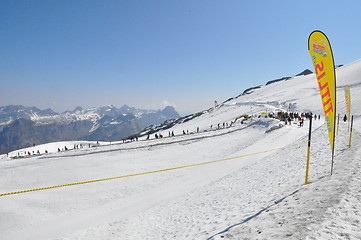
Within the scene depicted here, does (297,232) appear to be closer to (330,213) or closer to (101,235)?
(330,213)

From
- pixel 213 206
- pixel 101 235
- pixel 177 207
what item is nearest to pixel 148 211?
pixel 177 207

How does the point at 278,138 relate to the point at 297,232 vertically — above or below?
below

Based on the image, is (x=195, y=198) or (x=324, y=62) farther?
(x=195, y=198)

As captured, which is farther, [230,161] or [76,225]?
[230,161]

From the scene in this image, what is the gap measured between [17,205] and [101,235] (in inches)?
399

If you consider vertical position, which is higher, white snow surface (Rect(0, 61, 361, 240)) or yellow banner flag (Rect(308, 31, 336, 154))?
yellow banner flag (Rect(308, 31, 336, 154))

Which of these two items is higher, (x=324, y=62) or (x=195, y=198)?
(x=324, y=62)

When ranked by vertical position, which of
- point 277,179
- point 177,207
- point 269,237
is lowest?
point 177,207

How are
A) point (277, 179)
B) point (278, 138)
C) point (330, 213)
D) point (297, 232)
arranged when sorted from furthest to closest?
point (278, 138)
point (277, 179)
point (330, 213)
point (297, 232)

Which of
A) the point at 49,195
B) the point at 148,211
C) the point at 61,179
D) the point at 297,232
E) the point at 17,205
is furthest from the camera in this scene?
the point at 61,179

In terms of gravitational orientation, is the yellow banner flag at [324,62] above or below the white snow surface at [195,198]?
above

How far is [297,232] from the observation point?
15.1 feet

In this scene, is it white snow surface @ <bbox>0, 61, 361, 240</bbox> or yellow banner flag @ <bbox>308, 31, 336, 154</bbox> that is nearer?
white snow surface @ <bbox>0, 61, 361, 240</bbox>

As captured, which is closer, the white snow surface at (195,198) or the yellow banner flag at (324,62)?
the white snow surface at (195,198)
